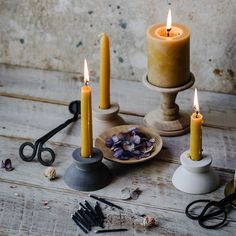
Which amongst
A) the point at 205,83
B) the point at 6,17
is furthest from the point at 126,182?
the point at 6,17

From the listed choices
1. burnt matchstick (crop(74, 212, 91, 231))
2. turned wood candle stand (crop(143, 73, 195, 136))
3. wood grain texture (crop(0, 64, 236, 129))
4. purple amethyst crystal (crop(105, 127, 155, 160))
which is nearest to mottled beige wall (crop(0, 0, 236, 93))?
wood grain texture (crop(0, 64, 236, 129))

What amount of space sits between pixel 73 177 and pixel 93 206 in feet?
0.22

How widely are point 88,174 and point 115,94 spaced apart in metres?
0.32

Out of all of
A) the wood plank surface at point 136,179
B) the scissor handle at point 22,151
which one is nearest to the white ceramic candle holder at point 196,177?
the wood plank surface at point 136,179

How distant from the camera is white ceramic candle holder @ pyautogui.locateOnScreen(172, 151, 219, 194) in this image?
1087 mm

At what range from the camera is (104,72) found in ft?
3.97

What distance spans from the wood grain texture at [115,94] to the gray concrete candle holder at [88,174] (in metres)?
0.24

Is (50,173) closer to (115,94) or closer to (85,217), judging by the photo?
(85,217)

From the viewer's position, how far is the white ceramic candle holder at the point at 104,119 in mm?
1220

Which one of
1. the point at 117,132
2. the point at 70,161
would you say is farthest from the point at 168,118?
the point at 70,161

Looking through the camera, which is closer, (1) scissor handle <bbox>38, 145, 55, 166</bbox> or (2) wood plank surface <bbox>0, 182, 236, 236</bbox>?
(2) wood plank surface <bbox>0, 182, 236, 236</bbox>

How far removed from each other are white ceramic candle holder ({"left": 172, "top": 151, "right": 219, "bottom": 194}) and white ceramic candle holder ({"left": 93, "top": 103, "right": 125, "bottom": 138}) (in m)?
0.18

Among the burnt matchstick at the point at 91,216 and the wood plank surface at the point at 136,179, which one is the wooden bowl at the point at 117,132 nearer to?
the wood plank surface at the point at 136,179

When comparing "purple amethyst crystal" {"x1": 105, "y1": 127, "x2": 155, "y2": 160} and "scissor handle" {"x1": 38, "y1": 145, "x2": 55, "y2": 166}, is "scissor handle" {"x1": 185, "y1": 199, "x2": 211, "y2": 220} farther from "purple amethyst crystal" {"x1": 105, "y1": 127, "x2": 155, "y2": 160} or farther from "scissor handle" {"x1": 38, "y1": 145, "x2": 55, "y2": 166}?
"scissor handle" {"x1": 38, "y1": 145, "x2": 55, "y2": 166}
